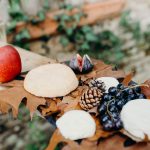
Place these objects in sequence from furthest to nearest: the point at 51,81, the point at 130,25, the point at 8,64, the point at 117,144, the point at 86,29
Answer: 1. the point at 130,25
2. the point at 86,29
3. the point at 8,64
4. the point at 51,81
5. the point at 117,144

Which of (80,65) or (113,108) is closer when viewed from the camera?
(113,108)

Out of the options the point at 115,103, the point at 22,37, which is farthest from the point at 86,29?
the point at 115,103

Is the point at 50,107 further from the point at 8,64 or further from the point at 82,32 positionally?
the point at 82,32

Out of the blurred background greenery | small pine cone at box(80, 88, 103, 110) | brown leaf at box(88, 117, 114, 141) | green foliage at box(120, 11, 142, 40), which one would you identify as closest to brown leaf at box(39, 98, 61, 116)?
small pine cone at box(80, 88, 103, 110)

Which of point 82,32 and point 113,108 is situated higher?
point 82,32

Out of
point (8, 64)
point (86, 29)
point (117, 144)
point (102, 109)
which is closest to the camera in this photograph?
point (117, 144)

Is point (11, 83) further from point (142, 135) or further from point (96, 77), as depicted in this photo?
point (142, 135)

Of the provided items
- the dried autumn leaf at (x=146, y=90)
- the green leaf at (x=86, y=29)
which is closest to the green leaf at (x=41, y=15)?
the green leaf at (x=86, y=29)
